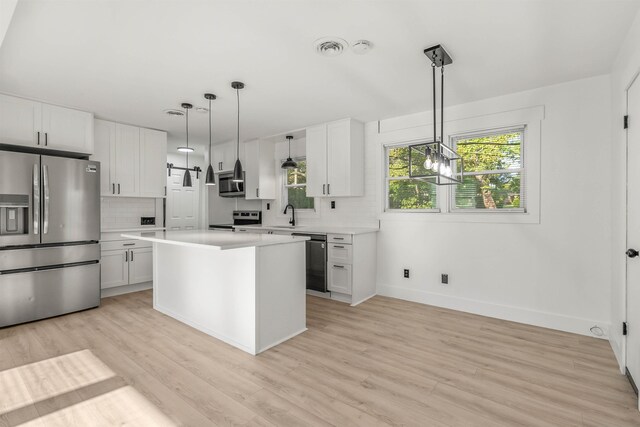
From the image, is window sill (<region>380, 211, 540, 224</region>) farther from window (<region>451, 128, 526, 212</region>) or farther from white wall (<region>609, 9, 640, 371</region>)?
white wall (<region>609, 9, 640, 371</region>)

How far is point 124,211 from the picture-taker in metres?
4.93

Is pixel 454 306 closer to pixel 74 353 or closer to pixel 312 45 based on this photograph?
pixel 312 45

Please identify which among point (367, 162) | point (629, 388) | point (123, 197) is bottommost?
point (629, 388)

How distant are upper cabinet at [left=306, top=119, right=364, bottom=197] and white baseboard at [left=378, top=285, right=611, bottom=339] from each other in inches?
59.2

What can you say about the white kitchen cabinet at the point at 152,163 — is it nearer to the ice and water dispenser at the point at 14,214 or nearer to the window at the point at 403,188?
the ice and water dispenser at the point at 14,214

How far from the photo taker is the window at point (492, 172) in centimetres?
359

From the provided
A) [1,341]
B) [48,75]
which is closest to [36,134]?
[48,75]

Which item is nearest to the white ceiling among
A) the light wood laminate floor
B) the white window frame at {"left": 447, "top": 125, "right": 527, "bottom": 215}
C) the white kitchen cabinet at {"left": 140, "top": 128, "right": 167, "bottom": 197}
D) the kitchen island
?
the white window frame at {"left": 447, "top": 125, "right": 527, "bottom": 215}

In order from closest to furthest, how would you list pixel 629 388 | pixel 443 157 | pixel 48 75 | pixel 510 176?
1. pixel 629 388
2. pixel 443 157
3. pixel 48 75
4. pixel 510 176

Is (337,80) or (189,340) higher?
(337,80)

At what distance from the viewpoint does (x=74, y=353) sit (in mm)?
2721

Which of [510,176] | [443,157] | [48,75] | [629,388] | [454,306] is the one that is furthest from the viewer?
[454,306]

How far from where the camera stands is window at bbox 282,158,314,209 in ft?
17.9

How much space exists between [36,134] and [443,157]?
172 inches
